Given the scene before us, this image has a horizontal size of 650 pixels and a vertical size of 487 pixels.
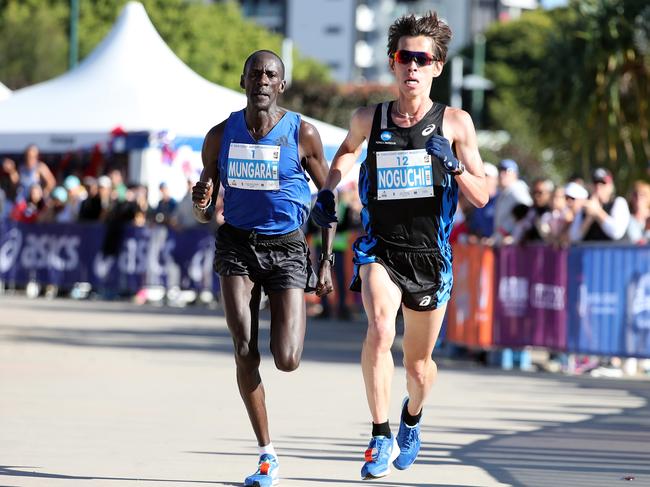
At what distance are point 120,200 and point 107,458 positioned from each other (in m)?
16.9

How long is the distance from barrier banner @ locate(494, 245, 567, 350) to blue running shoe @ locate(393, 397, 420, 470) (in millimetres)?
6916

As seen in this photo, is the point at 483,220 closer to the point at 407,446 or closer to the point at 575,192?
the point at 575,192

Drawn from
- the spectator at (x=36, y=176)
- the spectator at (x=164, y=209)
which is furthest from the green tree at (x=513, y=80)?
the spectator at (x=164, y=209)

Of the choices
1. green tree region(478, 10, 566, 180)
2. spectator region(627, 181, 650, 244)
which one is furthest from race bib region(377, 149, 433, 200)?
green tree region(478, 10, 566, 180)

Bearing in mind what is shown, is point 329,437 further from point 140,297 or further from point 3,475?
point 140,297

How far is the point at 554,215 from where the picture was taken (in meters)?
15.9

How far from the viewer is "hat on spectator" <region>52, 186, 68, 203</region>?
88.7ft

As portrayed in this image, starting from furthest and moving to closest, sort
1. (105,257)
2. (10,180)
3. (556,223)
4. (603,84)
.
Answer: (603,84) < (10,180) < (105,257) < (556,223)

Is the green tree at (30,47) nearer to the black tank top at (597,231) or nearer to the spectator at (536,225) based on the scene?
the spectator at (536,225)

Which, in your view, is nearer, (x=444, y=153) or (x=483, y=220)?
(x=444, y=153)

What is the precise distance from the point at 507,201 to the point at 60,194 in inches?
497

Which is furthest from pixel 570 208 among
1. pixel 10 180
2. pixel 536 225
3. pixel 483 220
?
pixel 10 180

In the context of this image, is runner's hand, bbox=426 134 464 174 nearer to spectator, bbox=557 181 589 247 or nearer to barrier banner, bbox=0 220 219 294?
spectator, bbox=557 181 589 247

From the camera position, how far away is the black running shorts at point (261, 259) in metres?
8.30
